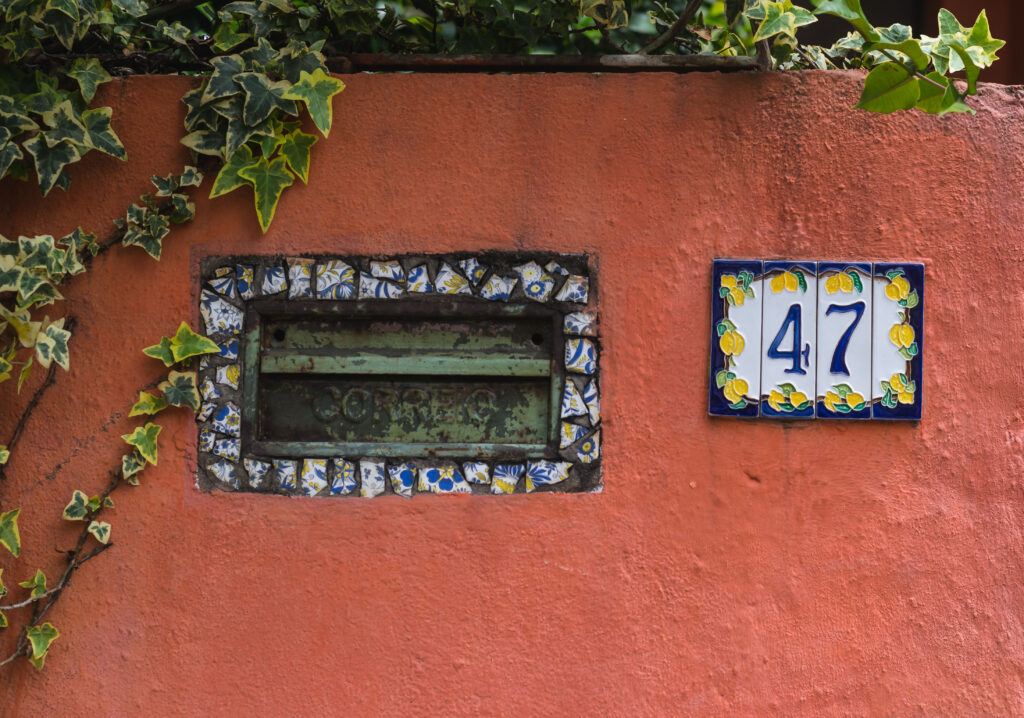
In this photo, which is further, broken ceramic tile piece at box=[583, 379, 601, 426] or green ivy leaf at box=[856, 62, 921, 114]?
broken ceramic tile piece at box=[583, 379, 601, 426]

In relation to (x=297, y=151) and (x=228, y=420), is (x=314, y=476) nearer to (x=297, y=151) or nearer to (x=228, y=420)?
(x=228, y=420)

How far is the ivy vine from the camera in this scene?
185 centimetres

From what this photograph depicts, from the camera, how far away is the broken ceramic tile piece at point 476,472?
6.33 ft

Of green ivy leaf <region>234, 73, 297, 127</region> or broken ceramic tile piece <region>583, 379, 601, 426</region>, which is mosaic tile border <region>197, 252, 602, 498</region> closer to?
broken ceramic tile piece <region>583, 379, 601, 426</region>

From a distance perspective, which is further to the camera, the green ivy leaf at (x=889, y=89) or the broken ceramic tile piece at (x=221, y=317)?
the broken ceramic tile piece at (x=221, y=317)

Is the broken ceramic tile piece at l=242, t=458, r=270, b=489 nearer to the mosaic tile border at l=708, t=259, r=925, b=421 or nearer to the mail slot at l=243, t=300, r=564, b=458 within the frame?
the mail slot at l=243, t=300, r=564, b=458

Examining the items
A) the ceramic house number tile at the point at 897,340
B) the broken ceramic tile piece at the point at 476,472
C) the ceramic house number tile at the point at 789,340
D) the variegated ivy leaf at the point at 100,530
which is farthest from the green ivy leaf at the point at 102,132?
the ceramic house number tile at the point at 897,340

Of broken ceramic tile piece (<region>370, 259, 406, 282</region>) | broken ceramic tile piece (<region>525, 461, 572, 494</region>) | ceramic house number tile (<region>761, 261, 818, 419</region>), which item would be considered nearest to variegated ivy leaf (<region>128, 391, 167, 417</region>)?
broken ceramic tile piece (<region>370, 259, 406, 282</region>)

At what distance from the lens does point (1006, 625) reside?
191cm

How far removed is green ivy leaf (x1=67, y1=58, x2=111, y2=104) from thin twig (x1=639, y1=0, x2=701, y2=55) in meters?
1.27

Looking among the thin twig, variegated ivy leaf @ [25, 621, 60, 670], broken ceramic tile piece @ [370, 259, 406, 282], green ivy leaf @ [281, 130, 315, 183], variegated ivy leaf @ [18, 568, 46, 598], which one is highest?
the thin twig

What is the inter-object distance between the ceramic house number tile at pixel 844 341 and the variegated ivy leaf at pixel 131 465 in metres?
1.56

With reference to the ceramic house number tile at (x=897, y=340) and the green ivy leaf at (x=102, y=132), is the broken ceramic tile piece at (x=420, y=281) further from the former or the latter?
the ceramic house number tile at (x=897, y=340)

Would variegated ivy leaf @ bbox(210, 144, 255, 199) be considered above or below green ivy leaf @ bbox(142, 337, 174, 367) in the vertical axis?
above
